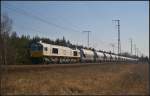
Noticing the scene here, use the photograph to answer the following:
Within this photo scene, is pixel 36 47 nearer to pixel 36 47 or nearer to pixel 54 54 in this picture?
pixel 36 47

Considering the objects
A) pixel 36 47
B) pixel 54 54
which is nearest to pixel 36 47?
pixel 36 47

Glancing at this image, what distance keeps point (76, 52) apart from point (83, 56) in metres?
4.49

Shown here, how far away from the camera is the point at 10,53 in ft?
213

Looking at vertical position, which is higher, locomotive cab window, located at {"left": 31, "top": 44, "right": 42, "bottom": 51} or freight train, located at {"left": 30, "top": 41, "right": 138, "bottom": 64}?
locomotive cab window, located at {"left": 31, "top": 44, "right": 42, "bottom": 51}

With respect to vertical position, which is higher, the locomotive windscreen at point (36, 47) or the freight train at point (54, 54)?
the locomotive windscreen at point (36, 47)

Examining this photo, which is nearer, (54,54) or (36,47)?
(36,47)

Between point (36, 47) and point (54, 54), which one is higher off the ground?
point (36, 47)

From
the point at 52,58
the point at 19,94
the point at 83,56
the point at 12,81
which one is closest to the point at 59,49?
the point at 52,58

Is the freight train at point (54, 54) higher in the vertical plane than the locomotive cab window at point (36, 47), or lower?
lower

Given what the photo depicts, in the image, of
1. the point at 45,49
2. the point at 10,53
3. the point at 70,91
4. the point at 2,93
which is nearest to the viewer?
the point at 2,93

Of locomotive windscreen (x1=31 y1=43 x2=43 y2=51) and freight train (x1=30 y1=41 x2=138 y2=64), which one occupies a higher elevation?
locomotive windscreen (x1=31 y1=43 x2=43 y2=51)

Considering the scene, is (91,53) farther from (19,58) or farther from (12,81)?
(12,81)

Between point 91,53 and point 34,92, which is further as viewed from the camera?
point 91,53

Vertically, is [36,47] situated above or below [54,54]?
above
